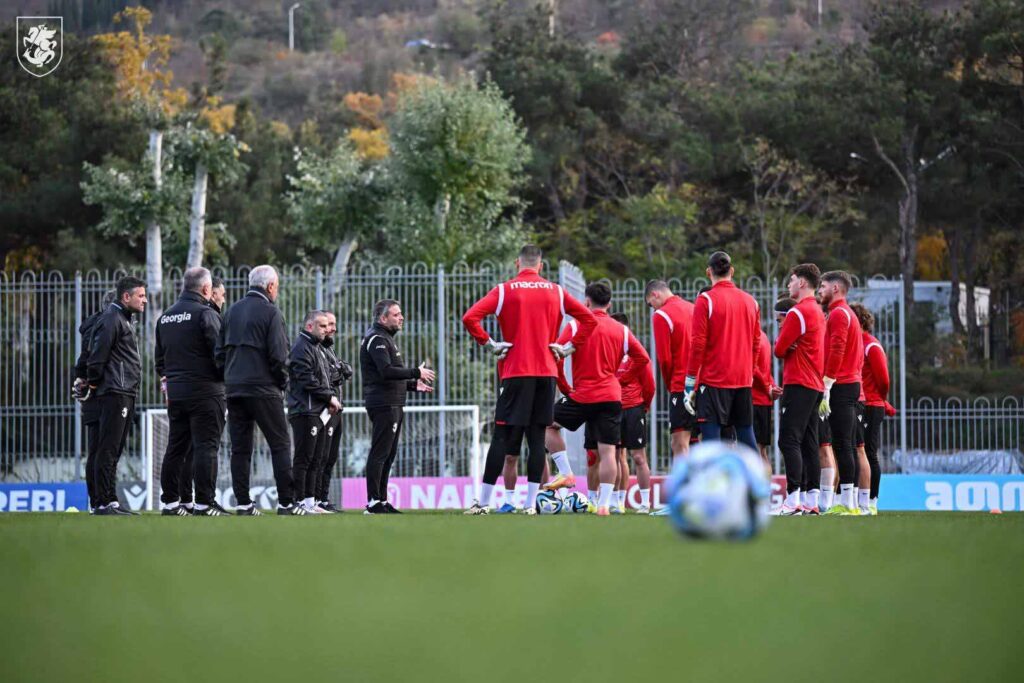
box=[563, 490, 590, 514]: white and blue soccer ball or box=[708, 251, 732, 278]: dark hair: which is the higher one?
box=[708, 251, 732, 278]: dark hair

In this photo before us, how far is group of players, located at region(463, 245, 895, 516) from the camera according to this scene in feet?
41.6

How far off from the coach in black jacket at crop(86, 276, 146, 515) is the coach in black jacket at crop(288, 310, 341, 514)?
1.57 m

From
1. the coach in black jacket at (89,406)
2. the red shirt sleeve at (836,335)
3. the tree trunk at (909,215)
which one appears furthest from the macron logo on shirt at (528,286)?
the tree trunk at (909,215)

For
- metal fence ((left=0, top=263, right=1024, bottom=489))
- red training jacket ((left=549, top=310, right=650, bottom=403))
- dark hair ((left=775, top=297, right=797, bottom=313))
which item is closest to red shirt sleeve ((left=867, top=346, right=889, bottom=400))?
dark hair ((left=775, top=297, right=797, bottom=313))

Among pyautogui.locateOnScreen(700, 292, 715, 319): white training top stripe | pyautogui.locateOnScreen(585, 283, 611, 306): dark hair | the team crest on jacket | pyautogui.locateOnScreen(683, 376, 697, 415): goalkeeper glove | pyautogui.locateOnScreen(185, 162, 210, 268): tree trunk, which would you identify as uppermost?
the team crest on jacket

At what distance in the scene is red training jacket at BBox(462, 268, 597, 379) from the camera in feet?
42.5

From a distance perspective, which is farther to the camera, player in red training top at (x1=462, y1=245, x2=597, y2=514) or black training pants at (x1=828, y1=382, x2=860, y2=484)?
black training pants at (x1=828, y1=382, x2=860, y2=484)

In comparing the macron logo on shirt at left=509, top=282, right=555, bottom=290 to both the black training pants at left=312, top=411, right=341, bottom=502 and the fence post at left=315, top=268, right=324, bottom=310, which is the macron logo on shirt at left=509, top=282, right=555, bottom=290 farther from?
the fence post at left=315, top=268, right=324, bottom=310

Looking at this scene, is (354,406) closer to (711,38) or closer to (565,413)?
(565,413)

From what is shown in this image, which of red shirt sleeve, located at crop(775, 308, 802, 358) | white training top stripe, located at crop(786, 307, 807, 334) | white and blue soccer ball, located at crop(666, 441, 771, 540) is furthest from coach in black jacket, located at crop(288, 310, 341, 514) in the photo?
white and blue soccer ball, located at crop(666, 441, 771, 540)

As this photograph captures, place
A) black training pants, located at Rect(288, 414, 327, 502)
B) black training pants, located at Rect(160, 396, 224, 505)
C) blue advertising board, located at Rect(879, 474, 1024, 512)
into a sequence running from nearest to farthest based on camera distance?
1. black training pants, located at Rect(160, 396, 224, 505)
2. black training pants, located at Rect(288, 414, 327, 502)
3. blue advertising board, located at Rect(879, 474, 1024, 512)

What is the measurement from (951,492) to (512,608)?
1551 cm

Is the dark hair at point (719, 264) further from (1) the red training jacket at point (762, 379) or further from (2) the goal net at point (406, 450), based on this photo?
(2) the goal net at point (406, 450)

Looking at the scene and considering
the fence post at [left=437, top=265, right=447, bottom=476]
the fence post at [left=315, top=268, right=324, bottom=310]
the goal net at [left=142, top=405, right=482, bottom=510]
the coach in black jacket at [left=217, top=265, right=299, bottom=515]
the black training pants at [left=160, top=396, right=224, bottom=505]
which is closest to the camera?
the black training pants at [left=160, top=396, right=224, bottom=505]
